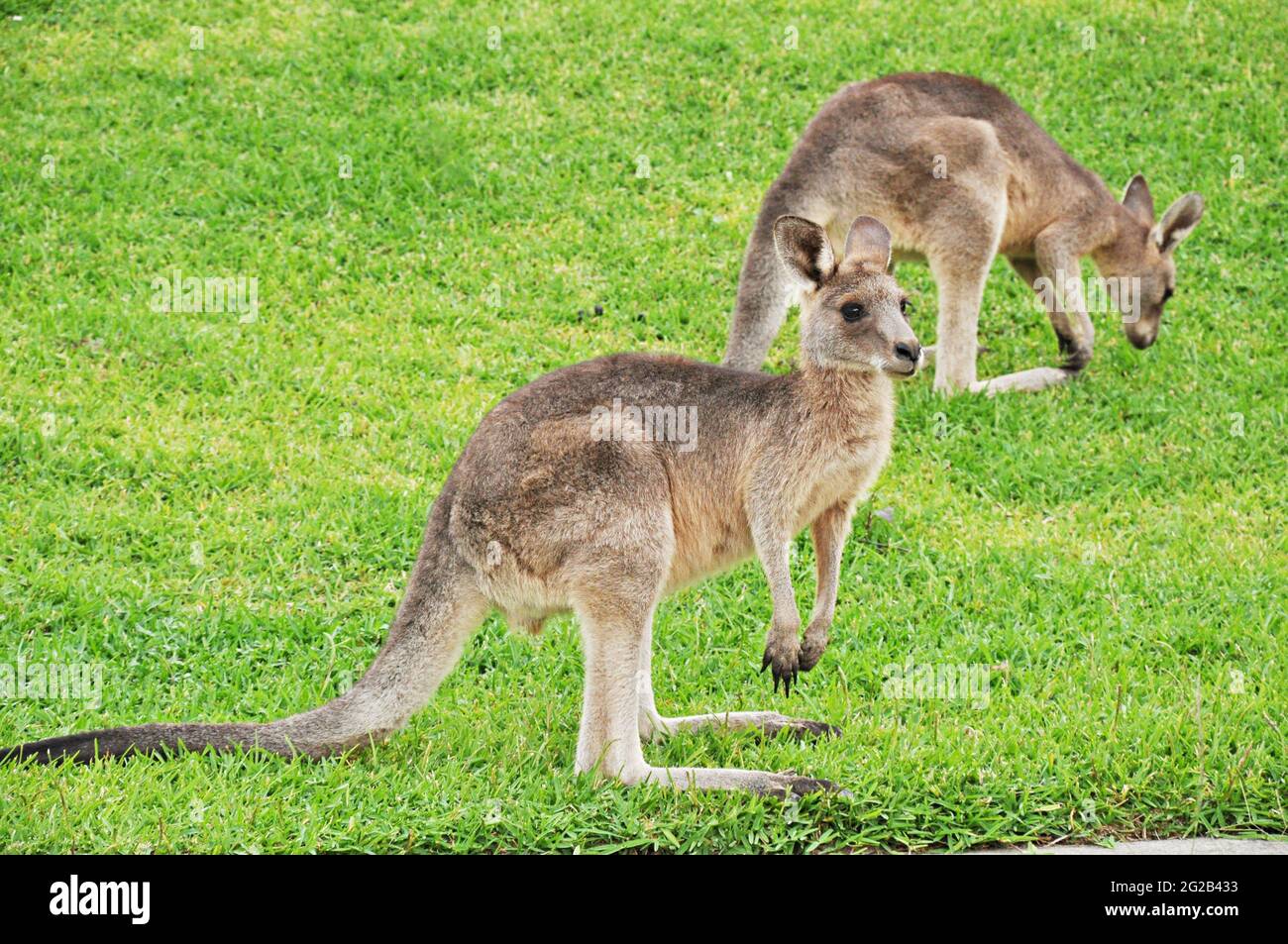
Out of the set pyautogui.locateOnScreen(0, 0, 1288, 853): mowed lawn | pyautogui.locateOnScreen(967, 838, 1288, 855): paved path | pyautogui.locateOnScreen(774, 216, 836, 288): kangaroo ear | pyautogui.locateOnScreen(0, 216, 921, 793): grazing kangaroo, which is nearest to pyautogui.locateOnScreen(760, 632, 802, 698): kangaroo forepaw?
pyautogui.locateOnScreen(0, 216, 921, 793): grazing kangaroo

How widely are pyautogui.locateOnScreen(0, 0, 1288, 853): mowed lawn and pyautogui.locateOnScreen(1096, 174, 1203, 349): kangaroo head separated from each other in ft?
0.60

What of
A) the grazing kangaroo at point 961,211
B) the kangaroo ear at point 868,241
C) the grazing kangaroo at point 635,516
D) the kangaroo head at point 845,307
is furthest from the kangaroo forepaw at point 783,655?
the grazing kangaroo at point 961,211

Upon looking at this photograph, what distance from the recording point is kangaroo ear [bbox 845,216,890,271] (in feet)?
14.8

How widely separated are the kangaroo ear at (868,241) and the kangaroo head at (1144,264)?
336cm

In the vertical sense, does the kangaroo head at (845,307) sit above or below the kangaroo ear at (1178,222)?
below

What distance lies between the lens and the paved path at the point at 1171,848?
371 centimetres

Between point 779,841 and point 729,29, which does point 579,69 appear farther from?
point 779,841

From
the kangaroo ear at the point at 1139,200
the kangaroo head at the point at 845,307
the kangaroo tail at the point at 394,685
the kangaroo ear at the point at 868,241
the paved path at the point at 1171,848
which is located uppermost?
the kangaroo ear at the point at 1139,200

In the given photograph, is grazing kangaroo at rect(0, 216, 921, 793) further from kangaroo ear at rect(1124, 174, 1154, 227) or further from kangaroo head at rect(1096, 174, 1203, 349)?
kangaroo ear at rect(1124, 174, 1154, 227)

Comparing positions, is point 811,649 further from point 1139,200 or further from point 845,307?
point 1139,200

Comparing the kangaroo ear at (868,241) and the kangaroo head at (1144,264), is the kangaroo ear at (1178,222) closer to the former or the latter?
the kangaroo head at (1144,264)

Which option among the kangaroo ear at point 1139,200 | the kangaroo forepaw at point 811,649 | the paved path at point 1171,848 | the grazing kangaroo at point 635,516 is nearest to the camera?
the paved path at point 1171,848

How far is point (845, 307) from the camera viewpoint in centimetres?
428

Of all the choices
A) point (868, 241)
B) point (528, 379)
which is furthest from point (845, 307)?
point (528, 379)
